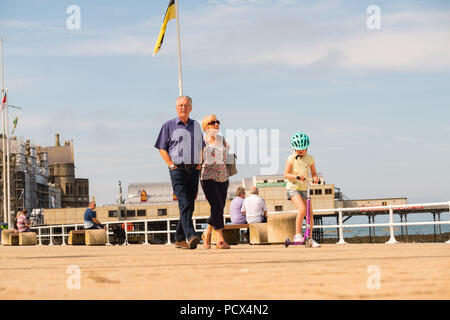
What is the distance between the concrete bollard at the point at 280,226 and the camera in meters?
12.5

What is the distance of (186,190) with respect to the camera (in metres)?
9.00

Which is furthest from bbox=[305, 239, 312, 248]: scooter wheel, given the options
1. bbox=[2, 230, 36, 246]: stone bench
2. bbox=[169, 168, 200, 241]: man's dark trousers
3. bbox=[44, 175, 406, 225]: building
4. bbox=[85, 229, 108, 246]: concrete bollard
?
bbox=[44, 175, 406, 225]: building

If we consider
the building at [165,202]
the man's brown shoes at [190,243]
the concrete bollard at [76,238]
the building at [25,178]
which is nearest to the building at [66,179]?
the building at [25,178]

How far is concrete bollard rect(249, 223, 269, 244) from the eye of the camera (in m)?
12.8

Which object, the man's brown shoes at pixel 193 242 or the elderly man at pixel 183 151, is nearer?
the elderly man at pixel 183 151

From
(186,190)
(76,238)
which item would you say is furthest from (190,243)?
(76,238)

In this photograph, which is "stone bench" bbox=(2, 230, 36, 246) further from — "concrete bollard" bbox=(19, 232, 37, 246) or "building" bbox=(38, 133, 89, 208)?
"building" bbox=(38, 133, 89, 208)

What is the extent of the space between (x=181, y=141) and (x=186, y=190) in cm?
62

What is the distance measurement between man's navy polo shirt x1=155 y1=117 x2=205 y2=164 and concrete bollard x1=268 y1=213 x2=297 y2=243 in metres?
3.80

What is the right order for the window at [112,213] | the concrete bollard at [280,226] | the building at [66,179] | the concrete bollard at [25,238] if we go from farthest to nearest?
the building at [66,179] → the window at [112,213] → the concrete bollard at [25,238] → the concrete bollard at [280,226]

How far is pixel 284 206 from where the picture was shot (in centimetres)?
9362

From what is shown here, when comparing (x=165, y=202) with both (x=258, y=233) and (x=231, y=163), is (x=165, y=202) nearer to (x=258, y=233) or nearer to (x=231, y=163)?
(x=258, y=233)

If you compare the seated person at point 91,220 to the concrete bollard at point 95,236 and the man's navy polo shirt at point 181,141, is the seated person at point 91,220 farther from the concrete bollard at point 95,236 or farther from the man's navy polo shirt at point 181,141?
the man's navy polo shirt at point 181,141

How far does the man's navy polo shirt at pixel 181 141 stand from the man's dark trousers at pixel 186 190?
0.14m
